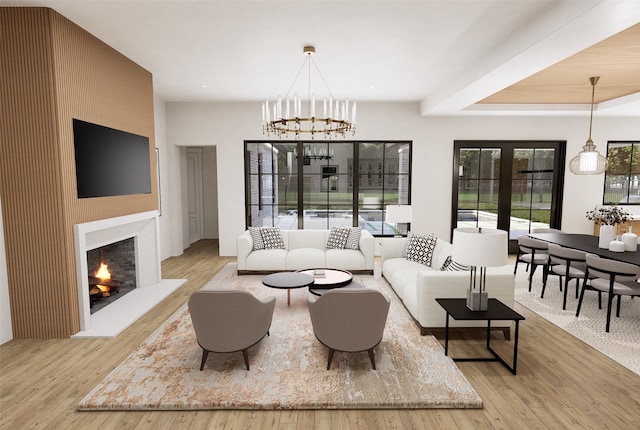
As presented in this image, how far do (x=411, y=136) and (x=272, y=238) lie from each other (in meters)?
3.69

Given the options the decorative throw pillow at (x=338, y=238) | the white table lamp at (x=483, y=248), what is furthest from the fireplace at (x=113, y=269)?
the white table lamp at (x=483, y=248)

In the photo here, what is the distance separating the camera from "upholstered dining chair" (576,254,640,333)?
3.77 m

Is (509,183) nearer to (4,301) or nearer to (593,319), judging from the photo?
(593,319)

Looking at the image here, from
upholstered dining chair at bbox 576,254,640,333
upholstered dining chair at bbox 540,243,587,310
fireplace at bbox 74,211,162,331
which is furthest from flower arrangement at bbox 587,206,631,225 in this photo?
fireplace at bbox 74,211,162,331

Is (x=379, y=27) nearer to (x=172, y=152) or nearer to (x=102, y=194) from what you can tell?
(x=102, y=194)

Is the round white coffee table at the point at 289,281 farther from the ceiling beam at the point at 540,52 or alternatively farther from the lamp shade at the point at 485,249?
the ceiling beam at the point at 540,52

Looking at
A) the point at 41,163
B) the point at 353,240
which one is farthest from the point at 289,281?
the point at 41,163

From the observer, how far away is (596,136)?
7691 mm

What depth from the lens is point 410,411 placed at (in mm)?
2674

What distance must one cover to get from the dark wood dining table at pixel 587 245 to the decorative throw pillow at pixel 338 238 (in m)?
3.04

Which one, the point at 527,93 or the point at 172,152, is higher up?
the point at 527,93

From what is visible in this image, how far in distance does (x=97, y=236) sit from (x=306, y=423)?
11.6ft

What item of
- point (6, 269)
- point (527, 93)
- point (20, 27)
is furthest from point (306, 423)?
point (527, 93)

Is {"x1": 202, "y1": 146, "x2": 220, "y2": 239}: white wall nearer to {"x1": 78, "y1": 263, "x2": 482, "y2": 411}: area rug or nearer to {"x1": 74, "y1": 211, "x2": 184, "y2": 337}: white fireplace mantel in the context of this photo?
{"x1": 74, "y1": 211, "x2": 184, "y2": 337}: white fireplace mantel
